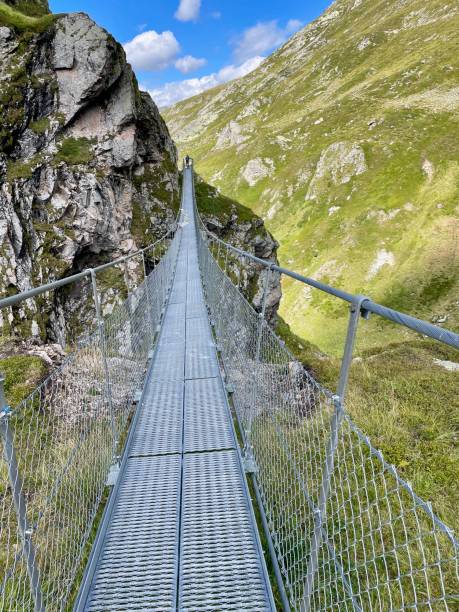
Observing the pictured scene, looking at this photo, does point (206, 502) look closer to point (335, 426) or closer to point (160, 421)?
point (160, 421)

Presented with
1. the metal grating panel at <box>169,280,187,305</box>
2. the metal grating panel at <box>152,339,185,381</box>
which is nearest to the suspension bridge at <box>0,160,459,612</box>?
the metal grating panel at <box>152,339,185,381</box>

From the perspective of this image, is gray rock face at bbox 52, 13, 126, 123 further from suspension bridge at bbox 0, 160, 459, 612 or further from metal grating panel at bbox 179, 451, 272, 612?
metal grating panel at bbox 179, 451, 272, 612

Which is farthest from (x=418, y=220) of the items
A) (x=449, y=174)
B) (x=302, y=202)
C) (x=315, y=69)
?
(x=315, y=69)

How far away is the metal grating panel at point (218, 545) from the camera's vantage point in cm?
272

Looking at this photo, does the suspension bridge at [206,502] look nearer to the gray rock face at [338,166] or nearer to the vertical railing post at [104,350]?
the vertical railing post at [104,350]

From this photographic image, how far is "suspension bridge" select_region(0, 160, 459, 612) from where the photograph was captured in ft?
6.82

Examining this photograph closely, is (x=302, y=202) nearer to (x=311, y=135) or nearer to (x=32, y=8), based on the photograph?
(x=311, y=135)

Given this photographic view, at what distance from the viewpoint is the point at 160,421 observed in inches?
196

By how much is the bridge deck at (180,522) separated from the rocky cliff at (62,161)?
42.8 ft

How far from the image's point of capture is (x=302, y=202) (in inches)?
2406

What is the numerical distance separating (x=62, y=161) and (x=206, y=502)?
66.7 ft

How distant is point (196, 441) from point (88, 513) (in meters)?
1.47

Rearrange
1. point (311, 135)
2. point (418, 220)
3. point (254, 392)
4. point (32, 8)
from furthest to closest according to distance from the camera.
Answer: point (311, 135) → point (418, 220) → point (32, 8) → point (254, 392)

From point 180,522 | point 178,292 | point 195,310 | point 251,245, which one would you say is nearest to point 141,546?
point 180,522
